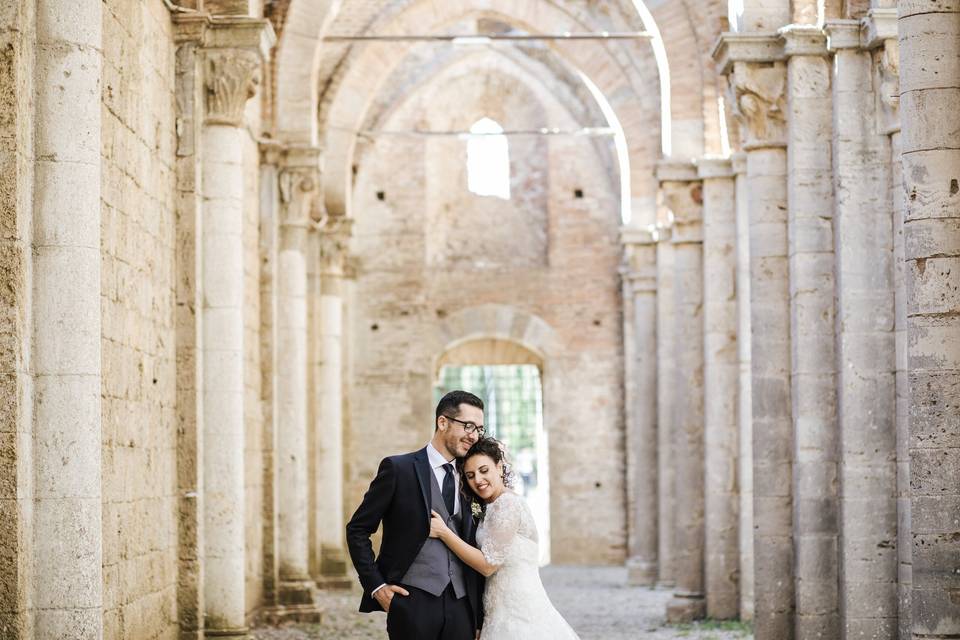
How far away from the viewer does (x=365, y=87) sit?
22.7 meters

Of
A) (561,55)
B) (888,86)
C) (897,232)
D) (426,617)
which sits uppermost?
(561,55)

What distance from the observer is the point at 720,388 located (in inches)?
643

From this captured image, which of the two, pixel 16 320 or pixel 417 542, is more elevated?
pixel 16 320

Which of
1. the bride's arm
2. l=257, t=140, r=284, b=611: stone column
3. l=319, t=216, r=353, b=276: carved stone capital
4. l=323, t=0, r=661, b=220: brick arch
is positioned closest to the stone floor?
l=257, t=140, r=284, b=611: stone column

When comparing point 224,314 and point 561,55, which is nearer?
point 224,314

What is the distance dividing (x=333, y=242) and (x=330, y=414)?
7.84ft

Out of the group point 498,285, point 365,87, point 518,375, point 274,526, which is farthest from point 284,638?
point 518,375

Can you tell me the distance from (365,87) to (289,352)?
A: 6.22m

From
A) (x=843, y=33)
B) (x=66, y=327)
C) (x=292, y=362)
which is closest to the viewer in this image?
(x=66, y=327)

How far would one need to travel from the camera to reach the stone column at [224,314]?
514 inches

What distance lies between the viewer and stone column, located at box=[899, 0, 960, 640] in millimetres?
7406

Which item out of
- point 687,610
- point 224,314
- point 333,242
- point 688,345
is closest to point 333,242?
point 333,242

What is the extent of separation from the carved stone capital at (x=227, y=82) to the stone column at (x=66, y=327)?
14.2 ft

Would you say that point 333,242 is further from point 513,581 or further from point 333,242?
point 513,581
